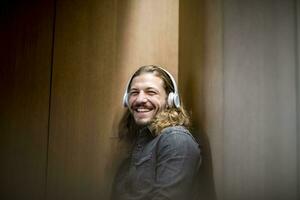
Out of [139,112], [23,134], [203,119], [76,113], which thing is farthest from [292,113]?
[23,134]

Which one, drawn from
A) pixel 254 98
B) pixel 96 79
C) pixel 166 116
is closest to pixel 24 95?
pixel 96 79

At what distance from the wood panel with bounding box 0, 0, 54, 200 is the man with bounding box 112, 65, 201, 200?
431 millimetres

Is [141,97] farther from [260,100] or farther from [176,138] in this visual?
[260,100]

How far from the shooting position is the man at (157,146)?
1.22 metres

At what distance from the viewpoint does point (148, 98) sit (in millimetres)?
1466

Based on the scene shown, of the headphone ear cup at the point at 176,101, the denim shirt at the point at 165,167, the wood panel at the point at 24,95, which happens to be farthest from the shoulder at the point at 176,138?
the wood panel at the point at 24,95

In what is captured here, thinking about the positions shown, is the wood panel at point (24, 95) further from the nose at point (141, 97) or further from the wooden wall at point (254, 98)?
the wooden wall at point (254, 98)

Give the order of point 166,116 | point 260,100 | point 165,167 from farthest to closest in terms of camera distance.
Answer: point 166,116
point 165,167
point 260,100

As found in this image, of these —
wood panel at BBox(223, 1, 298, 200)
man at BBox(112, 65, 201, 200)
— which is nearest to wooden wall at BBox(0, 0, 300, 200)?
man at BBox(112, 65, 201, 200)

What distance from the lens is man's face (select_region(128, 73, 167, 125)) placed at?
1457 millimetres

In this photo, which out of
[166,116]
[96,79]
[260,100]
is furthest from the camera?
[96,79]

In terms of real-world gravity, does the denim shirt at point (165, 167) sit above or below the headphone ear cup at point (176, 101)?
below

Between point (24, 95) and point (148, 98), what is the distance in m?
0.68

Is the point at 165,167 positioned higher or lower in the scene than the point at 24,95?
lower
